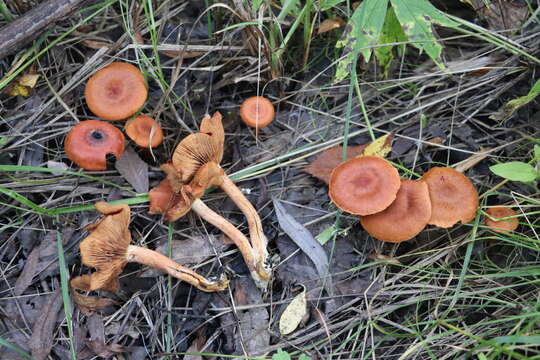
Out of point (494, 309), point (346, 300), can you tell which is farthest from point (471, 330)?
point (346, 300)

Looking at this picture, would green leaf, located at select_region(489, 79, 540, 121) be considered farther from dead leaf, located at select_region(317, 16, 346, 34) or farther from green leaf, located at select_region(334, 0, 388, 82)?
dead leaf, located at select_region(317, 16, 346, 34)

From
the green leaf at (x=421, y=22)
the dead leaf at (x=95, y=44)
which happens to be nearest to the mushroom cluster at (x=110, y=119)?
the dead leaf at (x=95, y=44)

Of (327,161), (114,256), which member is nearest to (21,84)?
(114,256)

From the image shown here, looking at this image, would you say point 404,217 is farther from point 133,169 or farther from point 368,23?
point 133,169

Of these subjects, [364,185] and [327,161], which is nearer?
[364,185]

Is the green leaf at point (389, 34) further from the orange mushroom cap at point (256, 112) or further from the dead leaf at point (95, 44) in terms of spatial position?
the dead leaf at point (95, 44)

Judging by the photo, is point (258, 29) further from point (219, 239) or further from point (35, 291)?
point (35, 291)
